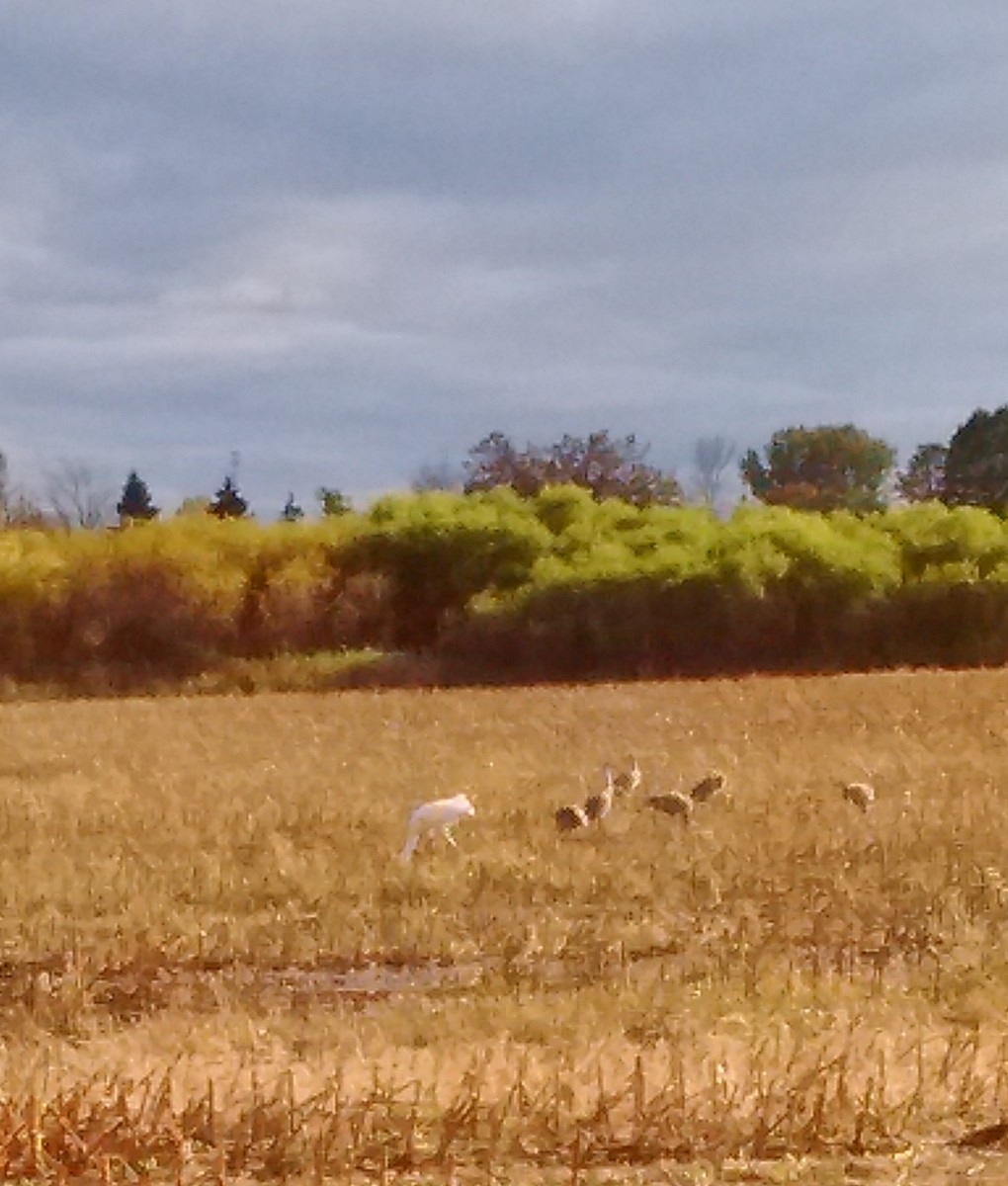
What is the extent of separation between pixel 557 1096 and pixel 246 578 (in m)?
28.9

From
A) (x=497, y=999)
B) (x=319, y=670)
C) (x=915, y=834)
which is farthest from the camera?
(x=319, y=670)

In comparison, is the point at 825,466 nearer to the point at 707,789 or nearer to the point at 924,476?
the point at 924,476

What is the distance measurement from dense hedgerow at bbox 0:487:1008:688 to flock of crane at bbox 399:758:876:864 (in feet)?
53.6

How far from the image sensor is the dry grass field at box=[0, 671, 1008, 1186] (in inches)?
195

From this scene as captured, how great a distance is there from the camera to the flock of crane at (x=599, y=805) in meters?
11.1

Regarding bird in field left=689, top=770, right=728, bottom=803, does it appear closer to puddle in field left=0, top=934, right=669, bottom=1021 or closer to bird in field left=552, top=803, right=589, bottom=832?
bird in field left=552, top=803, right=589, bottom=832

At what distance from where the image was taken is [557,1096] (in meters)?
5.22

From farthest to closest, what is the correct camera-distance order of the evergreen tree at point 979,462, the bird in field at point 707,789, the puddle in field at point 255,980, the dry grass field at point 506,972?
the evergreen tree at point 979,462, the bird in field at point 707,789, the puddle in field at point 255,980, the dry grass field at point 506,972

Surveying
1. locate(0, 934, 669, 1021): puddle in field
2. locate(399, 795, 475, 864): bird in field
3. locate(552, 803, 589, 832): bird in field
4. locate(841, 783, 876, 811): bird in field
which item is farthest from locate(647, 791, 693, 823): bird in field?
locate(0, 934, 669, 1021): puddle in field

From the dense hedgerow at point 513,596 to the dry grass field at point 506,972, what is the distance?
45.2 ft

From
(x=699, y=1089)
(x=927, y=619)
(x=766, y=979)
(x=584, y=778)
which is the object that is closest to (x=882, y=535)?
(x=927, y=619)

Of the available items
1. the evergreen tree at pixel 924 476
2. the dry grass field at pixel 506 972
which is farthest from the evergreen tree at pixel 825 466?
the dry grass field at pixel 506 972

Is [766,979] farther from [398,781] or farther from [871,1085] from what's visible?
[398,781]

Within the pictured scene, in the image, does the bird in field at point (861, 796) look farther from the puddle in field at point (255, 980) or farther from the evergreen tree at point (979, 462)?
the evergreen tree at point (979, 462)
